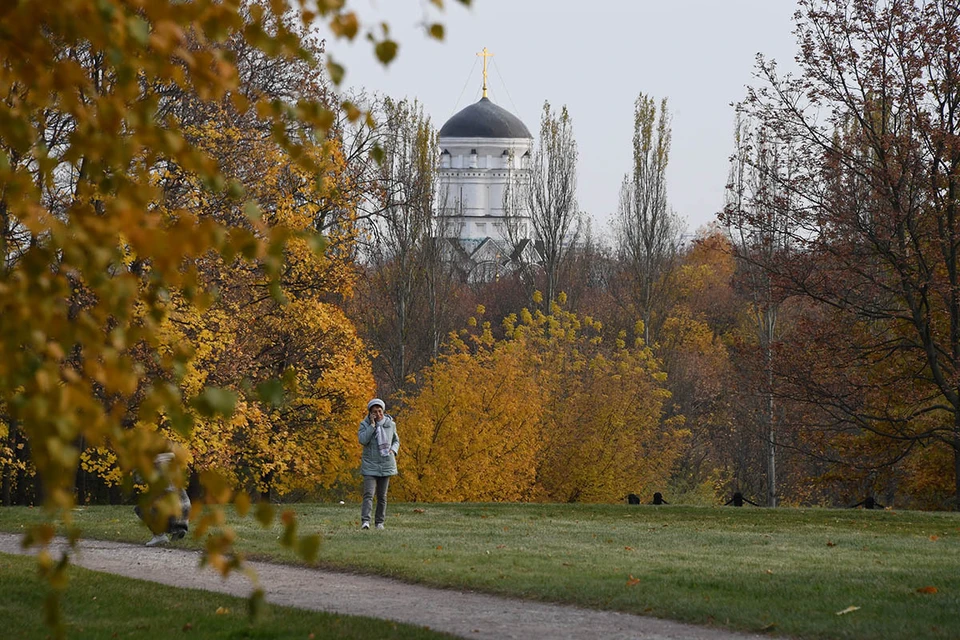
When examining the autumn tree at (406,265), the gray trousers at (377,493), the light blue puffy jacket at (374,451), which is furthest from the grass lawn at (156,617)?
the autumn tree at (406,265)

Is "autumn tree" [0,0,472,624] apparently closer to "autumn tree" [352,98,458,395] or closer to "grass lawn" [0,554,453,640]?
"grass lawn" [0,554,453,640]

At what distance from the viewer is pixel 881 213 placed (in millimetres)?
22281

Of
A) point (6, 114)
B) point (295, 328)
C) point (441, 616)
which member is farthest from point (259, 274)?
point (6, 114)

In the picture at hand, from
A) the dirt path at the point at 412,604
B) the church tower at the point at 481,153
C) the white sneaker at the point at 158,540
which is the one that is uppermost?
the church tower at the point at 481,153

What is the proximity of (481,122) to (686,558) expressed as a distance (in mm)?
96850

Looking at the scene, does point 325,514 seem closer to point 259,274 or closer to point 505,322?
point 259,274

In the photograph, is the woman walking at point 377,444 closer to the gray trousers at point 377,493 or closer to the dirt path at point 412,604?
the gray trousers at point 377,493

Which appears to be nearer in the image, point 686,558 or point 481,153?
point 686,558

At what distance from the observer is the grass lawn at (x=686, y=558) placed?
30.2ft

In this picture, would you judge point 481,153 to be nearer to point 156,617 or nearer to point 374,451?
point 374,451

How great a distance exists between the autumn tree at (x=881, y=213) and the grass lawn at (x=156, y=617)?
1488 cm

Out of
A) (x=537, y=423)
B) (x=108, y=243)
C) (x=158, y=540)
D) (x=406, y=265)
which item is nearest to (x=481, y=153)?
(x=406, y=265)

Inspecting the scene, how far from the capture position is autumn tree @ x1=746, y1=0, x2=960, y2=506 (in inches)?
862

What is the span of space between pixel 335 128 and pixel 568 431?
10.8 metres
